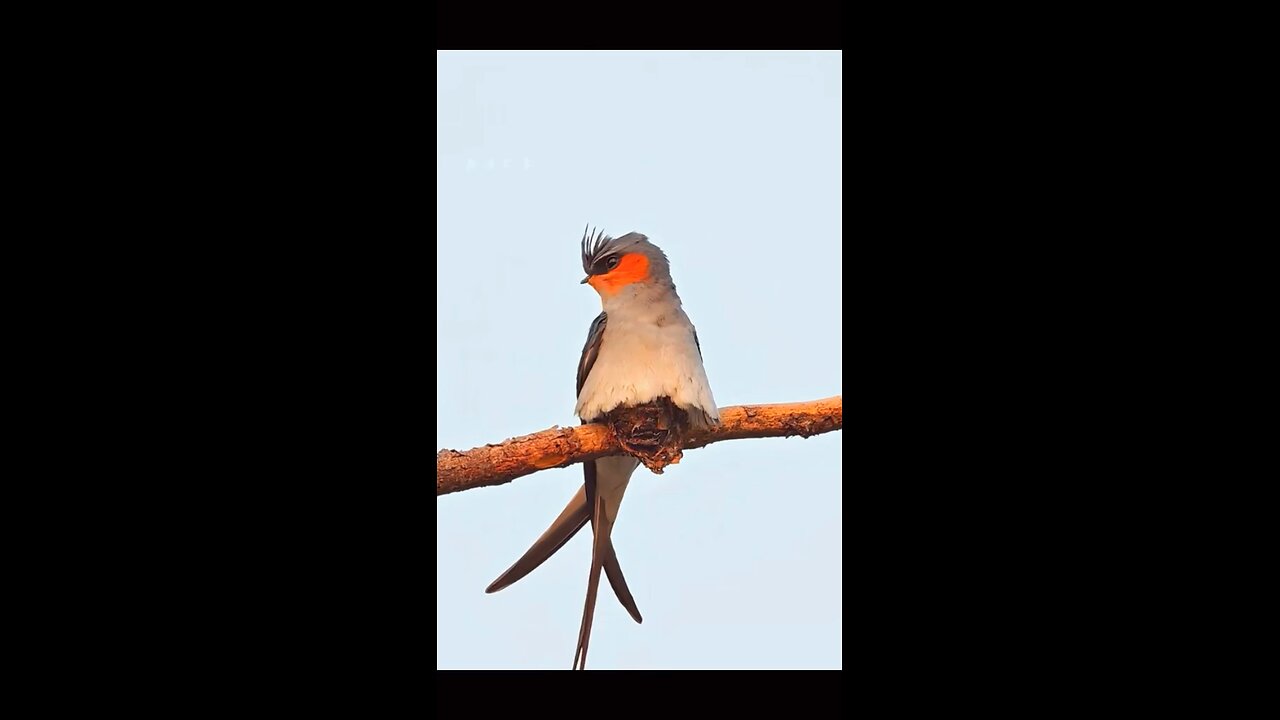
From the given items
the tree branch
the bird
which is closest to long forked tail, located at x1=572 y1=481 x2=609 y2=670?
the bird

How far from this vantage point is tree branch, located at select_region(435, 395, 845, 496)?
3172 millimetres

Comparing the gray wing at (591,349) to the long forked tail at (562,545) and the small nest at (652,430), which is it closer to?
the small nest at (652,430)

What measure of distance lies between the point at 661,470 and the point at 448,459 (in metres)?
0.74

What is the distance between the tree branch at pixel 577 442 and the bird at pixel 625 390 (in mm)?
80

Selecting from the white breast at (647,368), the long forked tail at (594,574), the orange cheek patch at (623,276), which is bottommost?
the long forked tail at (594,574)

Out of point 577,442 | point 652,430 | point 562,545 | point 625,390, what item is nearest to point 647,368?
point 625,390

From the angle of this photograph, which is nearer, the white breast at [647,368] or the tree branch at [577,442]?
the tree branch at [577,442]

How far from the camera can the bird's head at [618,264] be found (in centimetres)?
368

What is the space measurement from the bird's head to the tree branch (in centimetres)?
59

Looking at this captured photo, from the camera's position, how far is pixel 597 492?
3584mm

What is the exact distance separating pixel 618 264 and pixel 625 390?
53 centimetres

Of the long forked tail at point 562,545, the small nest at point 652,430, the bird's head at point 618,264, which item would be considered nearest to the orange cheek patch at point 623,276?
the bird's head at point 618,264

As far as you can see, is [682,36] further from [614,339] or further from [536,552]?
[536,552]
